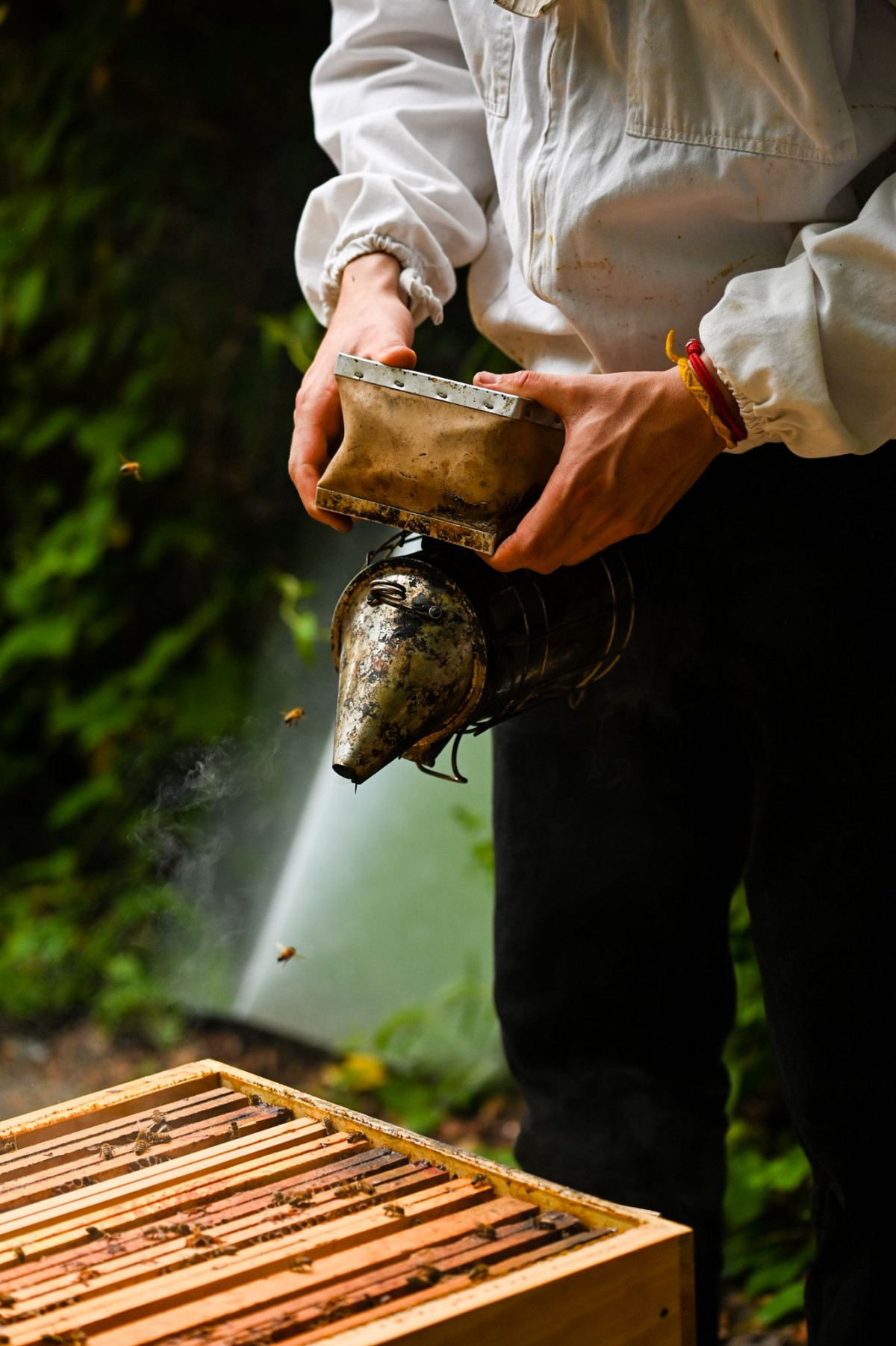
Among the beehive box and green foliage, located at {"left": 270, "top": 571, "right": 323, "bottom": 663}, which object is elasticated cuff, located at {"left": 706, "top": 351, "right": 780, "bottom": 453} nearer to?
the beehive box

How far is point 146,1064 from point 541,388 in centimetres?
266

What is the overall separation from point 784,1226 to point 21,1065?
1.96 metres

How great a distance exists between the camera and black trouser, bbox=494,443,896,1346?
51.5 inches

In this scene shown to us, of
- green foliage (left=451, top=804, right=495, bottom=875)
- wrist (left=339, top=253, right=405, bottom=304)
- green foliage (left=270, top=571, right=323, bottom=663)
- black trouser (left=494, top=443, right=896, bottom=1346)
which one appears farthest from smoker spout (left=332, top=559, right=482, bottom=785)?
green foliage (left=451, top=804, right=495, bottom=875)

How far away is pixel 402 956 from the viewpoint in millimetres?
3160

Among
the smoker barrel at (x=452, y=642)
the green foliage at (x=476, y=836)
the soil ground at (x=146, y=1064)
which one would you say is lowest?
the soil ground at (x=146, y=1064)

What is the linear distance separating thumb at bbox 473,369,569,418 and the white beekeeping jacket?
13cm

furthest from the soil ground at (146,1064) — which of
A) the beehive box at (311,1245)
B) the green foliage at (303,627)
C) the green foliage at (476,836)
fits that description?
the beehive box at (311,1245)

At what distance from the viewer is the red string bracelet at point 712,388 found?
120 centimetres

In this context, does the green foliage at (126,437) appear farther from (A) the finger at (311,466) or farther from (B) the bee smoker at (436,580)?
(B) the bee smoker at (436,580)

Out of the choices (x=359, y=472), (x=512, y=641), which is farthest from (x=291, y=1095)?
(x=359, y=472)

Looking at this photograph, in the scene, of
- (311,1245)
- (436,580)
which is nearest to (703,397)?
(436,580)

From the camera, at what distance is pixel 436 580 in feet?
4.17

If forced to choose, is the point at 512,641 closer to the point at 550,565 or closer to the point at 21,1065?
the point at 550,565
